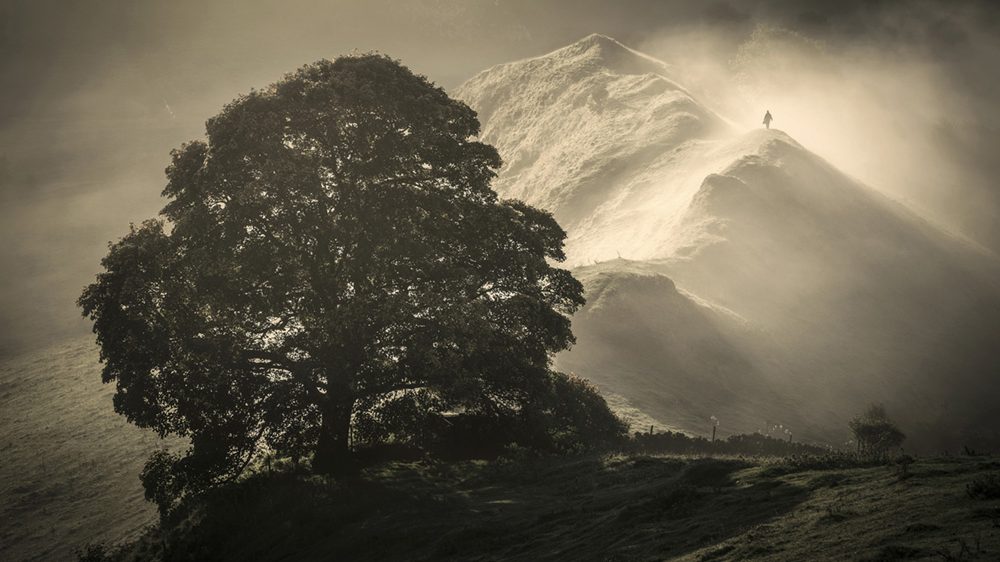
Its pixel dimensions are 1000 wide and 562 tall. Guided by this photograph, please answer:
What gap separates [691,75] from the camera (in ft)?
564

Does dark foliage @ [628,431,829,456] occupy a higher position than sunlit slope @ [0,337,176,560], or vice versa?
sunlit slope @ [0,337,176,560]

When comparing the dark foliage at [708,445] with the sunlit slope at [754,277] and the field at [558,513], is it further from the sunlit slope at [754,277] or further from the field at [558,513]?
the field at [558,513]

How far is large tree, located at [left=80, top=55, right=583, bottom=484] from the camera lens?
2242cm

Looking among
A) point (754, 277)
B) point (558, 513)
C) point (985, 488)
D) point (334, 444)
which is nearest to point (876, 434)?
point (754, 277)

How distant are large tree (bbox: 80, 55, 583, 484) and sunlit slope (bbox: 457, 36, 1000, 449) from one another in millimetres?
21420

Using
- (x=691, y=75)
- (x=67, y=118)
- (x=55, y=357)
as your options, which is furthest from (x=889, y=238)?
(x=67, y=118)

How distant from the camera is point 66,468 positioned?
37.2m

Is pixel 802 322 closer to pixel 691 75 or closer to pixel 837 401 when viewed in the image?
pixel 837 401

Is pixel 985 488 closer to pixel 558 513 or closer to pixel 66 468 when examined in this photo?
pixel 558 513

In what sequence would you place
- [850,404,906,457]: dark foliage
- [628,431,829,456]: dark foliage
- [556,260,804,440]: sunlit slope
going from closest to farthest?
[628,431,829,456]: dark foliage → [850,404,906,457]: dark foliage → [556,260,804,440]: sunlit slope

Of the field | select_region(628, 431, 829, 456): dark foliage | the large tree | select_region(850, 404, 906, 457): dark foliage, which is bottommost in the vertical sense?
select_region(850, 404, 906, 457): dark foliage

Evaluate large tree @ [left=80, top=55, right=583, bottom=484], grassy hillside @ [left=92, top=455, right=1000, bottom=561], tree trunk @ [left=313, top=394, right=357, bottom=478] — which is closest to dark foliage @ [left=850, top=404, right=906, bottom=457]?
grassy hillside @ [left=92, top=455, right=1000, bottom=561]

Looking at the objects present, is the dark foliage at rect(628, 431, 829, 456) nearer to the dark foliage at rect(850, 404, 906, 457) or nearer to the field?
the dark foliage at rect(850, 404, 906, 457)

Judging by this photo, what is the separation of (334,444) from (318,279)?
5.73 m
